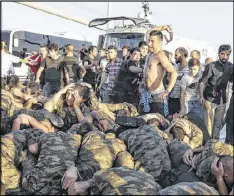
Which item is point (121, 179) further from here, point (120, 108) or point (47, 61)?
point (47, 61)

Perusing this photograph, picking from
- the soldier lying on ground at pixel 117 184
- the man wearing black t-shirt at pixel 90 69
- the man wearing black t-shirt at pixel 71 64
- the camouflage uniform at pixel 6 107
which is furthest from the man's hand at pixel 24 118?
the man wearing black t-shirt at pixel 90 69

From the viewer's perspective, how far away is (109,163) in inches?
136

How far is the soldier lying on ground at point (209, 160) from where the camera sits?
9.68 feet

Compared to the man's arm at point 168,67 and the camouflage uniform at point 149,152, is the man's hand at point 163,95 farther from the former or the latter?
the camouflage uniform at point 149,152

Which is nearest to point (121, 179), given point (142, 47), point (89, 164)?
point (89, 164)

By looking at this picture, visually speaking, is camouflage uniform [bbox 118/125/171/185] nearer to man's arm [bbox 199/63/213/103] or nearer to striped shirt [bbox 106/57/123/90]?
man's arm [bbox 199/63/213/103]

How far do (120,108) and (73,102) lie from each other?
2.49 feet

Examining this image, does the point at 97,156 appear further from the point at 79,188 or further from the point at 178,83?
the point at 178,83

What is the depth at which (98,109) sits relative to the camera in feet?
17.0

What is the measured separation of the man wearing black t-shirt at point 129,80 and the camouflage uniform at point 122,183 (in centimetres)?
341

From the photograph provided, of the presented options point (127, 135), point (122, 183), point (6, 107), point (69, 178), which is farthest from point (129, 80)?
point (122, 183)

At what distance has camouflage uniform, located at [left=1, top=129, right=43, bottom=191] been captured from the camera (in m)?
3.25

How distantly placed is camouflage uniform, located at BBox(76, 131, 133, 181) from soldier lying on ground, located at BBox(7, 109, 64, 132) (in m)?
0.83

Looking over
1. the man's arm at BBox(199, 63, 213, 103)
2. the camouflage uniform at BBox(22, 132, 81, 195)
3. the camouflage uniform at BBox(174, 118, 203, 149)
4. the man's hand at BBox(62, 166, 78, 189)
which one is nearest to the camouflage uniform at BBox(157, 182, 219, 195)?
the man's hand at BBox(62, 166, 78, 189)
